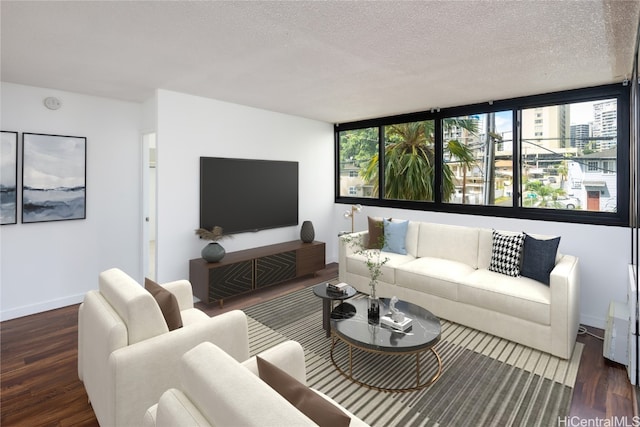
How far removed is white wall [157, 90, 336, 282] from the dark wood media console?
193 mm

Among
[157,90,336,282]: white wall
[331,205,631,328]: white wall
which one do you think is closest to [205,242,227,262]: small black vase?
[157,90,336,282]: white wall

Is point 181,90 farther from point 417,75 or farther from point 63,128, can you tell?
point 417,75

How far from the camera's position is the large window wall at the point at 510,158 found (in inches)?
139

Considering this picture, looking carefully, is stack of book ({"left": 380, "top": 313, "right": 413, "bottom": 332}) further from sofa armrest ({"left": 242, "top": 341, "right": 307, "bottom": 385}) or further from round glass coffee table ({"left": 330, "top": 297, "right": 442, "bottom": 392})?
sofa armrest ({"left": 242, "top": 341, "right": 307, "bottom": 385})

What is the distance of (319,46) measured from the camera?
2.57m

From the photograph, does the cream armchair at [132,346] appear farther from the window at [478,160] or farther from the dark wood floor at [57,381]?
the window at [478,160]

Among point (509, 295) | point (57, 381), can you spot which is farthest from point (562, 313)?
point (57, 381)

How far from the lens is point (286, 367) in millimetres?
1654

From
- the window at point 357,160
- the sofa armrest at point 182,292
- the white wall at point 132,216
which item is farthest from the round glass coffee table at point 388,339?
the window at point 357,160

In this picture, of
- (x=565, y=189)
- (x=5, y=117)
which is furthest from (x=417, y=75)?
(x=5, y=117)

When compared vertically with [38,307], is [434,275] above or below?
above

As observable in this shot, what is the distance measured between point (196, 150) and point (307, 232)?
→ 204 centimetres

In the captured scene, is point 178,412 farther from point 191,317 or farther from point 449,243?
Result: point 449,243

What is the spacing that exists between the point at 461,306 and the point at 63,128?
489 cm
